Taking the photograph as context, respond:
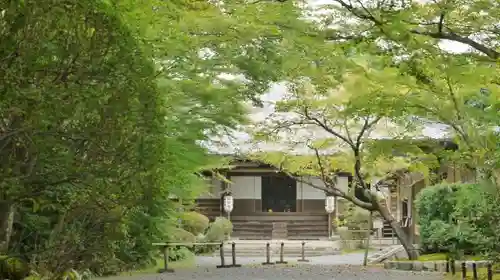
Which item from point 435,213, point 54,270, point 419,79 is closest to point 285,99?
point 435,213

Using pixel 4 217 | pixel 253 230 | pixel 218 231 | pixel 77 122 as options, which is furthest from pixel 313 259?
pixel 77 122

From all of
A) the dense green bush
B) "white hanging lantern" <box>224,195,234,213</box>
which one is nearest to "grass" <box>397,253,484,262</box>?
the dense green bush

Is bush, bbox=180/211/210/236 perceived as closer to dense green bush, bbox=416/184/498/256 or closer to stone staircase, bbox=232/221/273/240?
stone staircase, bbox=232/221/273/240

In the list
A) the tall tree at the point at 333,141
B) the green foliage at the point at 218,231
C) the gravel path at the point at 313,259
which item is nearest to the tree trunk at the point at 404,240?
the tall tree at the point at 333,141

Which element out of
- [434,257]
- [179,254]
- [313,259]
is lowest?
[313,259]

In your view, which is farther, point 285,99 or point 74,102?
point 285,99

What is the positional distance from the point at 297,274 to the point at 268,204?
14.7 metres

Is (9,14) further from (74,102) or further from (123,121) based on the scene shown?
(123,121)

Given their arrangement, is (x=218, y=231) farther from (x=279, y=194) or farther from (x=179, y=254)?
(x=279, y=194)

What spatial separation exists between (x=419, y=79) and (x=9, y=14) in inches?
306

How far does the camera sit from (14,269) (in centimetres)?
728

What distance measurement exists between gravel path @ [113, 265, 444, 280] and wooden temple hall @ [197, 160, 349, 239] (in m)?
11.0

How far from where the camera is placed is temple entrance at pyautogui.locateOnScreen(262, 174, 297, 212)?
→ 29422 mm

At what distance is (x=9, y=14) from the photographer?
Answer: 166 inches
